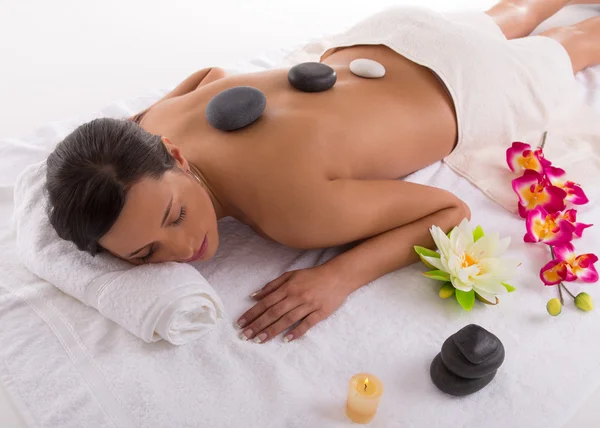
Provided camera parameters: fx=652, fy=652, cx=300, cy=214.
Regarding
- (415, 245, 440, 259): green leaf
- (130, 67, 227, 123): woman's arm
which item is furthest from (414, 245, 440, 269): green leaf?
(130, 67, 227, 123): woman's arm

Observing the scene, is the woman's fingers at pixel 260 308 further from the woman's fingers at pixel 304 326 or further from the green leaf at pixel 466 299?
the green leaf at pixel 466 299

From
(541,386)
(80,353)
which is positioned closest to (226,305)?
(80,353)

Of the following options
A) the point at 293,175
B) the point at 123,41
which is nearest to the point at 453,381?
the point at 293,175

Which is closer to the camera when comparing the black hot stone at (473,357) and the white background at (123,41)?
the black hot stone at (473,357)

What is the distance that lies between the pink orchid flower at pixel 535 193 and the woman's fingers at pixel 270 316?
27.0 inches

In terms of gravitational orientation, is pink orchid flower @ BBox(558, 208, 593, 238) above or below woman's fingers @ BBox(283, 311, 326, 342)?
below

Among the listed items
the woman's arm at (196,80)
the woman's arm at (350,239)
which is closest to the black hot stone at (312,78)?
the woman's arm at (350,239)

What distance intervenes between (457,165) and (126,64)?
4.67ft

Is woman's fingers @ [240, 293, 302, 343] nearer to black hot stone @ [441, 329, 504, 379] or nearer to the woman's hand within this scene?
A: the woman's hand

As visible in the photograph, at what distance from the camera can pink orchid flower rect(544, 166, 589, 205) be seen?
1659mm

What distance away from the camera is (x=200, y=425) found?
3.92 feet

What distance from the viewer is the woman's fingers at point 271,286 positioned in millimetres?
1438

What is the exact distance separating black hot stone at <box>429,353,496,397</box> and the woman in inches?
10.4

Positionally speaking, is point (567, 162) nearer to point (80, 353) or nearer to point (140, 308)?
point (140, 308)
